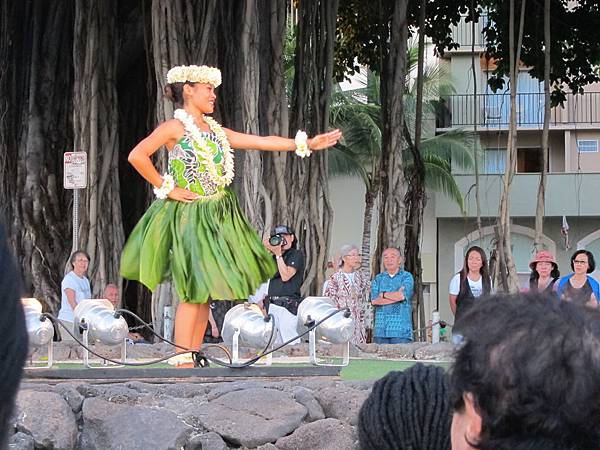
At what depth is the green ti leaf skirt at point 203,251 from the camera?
538 cm

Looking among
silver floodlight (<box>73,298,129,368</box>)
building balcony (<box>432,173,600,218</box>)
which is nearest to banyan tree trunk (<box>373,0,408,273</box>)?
silver floodlight (<box>73,298,129,368</box>)

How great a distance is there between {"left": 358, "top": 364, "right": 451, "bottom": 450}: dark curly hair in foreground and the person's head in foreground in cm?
31

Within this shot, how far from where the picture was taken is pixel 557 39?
35.6ft

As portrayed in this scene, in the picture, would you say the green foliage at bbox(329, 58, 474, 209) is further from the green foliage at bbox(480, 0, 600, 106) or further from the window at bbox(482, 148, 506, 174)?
the green foliage at bbox(480, 0, 600, 106)

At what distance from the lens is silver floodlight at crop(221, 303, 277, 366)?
5.12 meters

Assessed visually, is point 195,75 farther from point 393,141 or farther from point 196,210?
point 393,141

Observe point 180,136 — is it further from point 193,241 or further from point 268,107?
point 268,107

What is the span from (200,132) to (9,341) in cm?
460

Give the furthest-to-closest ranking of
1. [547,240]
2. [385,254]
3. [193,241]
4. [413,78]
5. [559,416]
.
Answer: [413,78] → [547,240] → [385,254] → [193,241] → [559,416]

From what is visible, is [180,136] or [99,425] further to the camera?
[180,136]

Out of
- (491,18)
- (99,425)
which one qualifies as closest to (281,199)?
(491,18)

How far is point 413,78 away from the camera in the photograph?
2370cm

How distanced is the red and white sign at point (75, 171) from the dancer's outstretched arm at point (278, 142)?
2348mm

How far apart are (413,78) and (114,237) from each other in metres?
15.2
